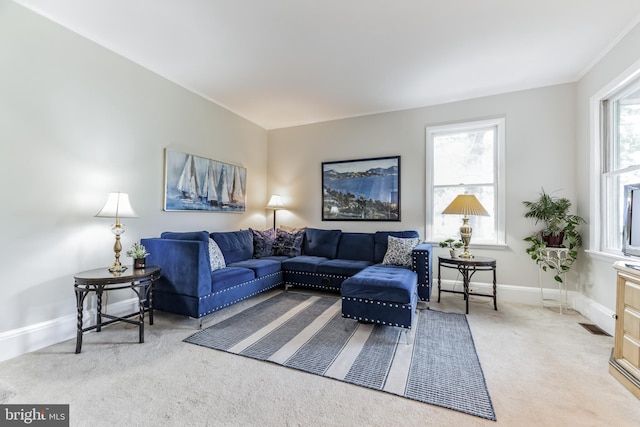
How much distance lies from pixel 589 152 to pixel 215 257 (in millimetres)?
4321

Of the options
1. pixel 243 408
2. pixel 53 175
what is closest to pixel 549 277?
pixel 243 408

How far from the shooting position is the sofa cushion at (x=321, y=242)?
424cm

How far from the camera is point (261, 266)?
347 centimetres

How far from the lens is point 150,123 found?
3.12m

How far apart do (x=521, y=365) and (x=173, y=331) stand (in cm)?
286

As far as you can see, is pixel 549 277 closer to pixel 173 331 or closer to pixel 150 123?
pixel 173 331

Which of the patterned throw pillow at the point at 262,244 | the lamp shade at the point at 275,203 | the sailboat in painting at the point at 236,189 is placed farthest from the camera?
the lamp shade at the point at 275,203

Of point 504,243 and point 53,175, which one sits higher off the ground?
point 53,175

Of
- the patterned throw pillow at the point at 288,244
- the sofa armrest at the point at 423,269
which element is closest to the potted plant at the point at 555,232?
the sofa armrest at the point at 423,269

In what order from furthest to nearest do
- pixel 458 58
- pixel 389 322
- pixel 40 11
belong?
pixel 458 58, pixel 389 322, pixel 40 11

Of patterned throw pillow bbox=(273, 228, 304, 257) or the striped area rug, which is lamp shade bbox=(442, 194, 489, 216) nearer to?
the striped area rug

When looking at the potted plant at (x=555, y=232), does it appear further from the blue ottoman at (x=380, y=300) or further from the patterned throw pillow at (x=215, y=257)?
the patterned throw pillow at (x=215, y=257)

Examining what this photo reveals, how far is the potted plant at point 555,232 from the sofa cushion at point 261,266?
3.14m

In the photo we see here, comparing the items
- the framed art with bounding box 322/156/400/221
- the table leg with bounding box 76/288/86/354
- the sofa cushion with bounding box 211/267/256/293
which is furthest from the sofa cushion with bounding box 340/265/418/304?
the table leg with bounding box 76/288/86/354
